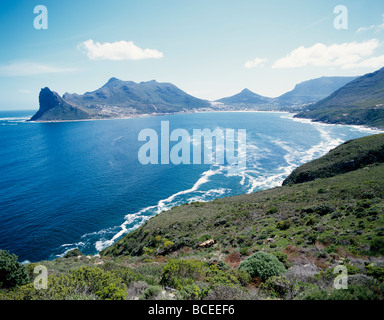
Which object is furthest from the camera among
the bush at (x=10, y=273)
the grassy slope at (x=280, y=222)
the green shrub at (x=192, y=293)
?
the grassy slope at (x=280, y=222)

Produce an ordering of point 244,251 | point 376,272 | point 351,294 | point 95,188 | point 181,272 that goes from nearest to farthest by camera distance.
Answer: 1. point 351,294
2. point 376,272
3. point 181,272
4. point 244,251
5. point 95,188

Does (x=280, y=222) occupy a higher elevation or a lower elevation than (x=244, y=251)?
higher

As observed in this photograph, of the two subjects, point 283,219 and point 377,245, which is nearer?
point 377,245

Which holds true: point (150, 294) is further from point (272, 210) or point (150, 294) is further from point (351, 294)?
point (272, 210)

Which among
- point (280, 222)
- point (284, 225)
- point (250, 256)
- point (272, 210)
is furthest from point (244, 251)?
point (272, 210)

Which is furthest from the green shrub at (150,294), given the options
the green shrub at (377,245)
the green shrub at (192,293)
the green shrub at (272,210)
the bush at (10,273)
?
the green shrub at (272,210)

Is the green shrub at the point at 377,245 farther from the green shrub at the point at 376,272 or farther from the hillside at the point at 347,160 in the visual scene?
the hillside at the point at 347,160

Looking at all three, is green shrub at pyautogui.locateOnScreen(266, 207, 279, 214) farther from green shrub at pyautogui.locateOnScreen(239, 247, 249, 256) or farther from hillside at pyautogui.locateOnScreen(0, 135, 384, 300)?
green shrub at pyautogui.locateOnScreen(239, 247, 249, 256)

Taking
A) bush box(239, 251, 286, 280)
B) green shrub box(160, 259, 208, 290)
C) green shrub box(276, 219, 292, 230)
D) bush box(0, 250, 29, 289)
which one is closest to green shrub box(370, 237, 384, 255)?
bush box(239, 251, 286, 280)
